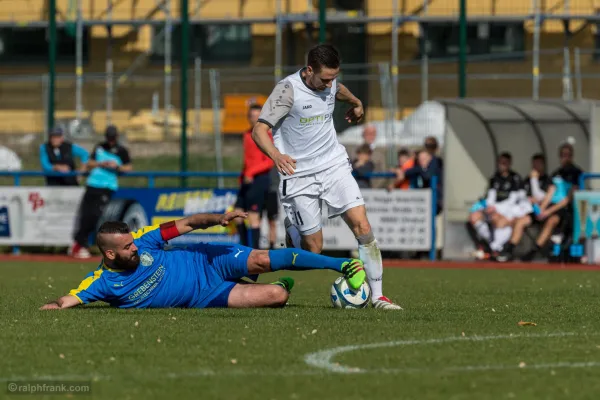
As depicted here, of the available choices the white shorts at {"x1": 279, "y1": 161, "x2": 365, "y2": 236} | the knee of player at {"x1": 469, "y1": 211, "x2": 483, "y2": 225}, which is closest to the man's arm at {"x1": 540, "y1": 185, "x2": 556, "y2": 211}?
the knee of player at {"x1": 469, "y1": 211, "x2": 483, "y2": 225}

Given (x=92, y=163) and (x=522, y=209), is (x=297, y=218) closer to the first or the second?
(x=522, y=209)

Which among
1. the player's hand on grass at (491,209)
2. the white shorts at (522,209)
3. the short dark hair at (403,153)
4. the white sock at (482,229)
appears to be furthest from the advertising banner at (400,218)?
the short dark hair at (403,153)

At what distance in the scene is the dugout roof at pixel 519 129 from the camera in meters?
21.0

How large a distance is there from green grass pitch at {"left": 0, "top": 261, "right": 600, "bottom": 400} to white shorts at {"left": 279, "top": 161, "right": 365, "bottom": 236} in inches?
29.4

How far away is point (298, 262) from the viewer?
975 cm

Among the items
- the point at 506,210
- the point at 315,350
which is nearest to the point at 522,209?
the point at 506,210

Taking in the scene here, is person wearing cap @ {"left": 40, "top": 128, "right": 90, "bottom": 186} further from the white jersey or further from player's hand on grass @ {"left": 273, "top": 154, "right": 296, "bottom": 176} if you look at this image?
player's hand on grass @ {"left": 273, "top": 154, "right": 296, "bottom": 176}

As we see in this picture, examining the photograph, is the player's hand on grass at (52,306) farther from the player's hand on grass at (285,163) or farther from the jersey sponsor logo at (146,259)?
the player's hand on grass at (285,163)

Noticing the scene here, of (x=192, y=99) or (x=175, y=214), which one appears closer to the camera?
(x=175, y=214)

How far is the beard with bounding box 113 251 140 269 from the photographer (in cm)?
944

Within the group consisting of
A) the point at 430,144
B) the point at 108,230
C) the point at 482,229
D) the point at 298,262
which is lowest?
the point at 482,229

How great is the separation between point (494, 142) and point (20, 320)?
13035 millimetres

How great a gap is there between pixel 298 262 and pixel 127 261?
4.24ft

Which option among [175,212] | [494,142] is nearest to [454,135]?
[494,142]
